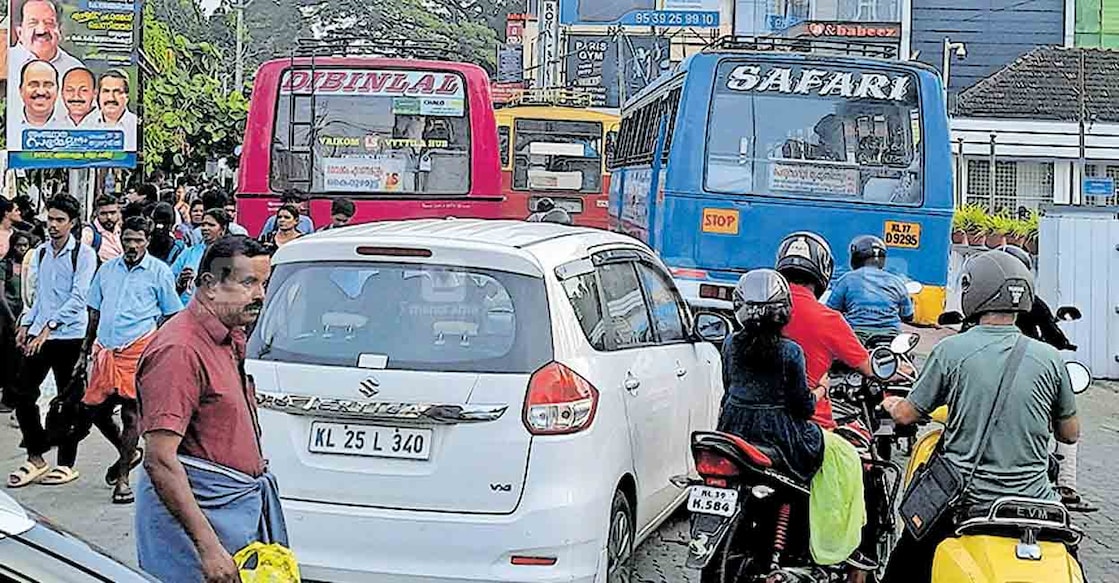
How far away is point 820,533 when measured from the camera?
5.51 meters

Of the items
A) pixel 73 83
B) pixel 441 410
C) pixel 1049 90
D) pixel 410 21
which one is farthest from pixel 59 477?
pixel 410 21

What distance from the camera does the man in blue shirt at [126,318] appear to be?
863 centimetres

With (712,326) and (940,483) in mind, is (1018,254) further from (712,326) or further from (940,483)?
(712,326)

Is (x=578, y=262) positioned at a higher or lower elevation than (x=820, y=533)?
higher

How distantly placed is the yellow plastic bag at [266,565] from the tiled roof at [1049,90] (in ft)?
120

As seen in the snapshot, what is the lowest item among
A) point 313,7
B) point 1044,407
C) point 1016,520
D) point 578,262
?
point 1016,520

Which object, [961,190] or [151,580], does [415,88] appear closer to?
[151,580]

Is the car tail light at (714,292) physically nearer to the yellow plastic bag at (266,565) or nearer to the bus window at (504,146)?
the yellow plastic bag at (266,565)

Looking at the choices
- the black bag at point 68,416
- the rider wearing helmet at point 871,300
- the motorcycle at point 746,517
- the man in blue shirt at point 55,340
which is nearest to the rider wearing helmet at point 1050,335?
the rider wearing helmet at point 871,300

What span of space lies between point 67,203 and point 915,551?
6.33 meters

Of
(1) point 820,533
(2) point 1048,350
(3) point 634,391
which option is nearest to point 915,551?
(1) point 820,533

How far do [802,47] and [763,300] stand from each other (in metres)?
7.73

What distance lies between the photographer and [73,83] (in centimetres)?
1500

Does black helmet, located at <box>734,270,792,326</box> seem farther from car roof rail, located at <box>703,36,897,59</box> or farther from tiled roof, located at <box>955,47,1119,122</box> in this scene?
tiled roof, located at <box>955,47,1119,122</box>
